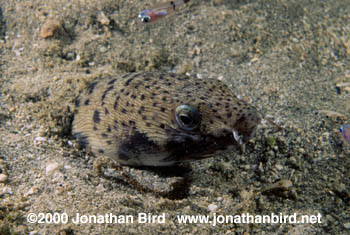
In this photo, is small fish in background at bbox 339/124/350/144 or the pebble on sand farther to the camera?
the pebble on sand

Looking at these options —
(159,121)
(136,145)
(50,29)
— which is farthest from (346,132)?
(50,29)

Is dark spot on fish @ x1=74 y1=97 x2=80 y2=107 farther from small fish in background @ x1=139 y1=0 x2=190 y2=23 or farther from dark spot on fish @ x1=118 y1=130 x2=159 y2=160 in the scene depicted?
small fish in background @ x1=139 y1=0 x2=190 y2=23

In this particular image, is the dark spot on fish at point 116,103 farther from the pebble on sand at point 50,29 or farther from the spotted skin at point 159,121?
the pebble on sand at point 50,29

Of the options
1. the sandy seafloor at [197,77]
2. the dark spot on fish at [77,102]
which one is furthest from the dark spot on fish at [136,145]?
the dark spot on fish at [77,102]

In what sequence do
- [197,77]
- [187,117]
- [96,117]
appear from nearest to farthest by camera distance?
[187,117], [96,117], [197,77]

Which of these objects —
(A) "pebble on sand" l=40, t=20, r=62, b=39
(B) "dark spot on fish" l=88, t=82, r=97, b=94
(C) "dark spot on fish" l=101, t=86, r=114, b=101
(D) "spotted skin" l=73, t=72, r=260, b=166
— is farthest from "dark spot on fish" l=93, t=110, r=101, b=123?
(A) "pebble on sand" l=40, t=20, r=62, b=39

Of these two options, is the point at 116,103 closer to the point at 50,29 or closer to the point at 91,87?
the point at 91,87

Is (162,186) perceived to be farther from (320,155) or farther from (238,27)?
(238,27)
